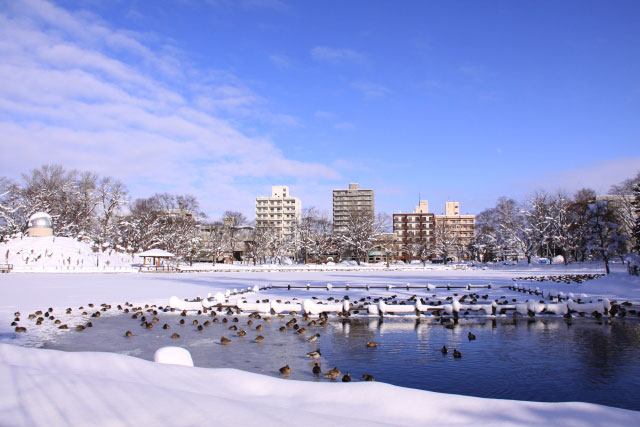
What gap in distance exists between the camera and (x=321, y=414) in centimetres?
399

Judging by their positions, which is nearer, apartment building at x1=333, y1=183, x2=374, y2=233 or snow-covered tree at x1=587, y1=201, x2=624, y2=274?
snow-covered tree at x1=587, y1=201, x2=624, y2=274

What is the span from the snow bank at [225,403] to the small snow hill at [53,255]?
1619 inches

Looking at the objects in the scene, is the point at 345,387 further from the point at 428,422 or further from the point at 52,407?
the point at 52,407

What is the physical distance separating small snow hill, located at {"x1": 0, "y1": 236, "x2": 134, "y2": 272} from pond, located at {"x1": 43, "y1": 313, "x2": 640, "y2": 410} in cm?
3564

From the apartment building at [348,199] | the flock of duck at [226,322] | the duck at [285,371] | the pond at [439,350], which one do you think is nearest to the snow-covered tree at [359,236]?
the flock of duck at [226,322]

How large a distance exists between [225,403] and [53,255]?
168 ft

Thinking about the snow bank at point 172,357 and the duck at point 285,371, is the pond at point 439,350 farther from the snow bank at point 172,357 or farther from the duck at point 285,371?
the snow bank at point 172,357

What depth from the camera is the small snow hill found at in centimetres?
4475

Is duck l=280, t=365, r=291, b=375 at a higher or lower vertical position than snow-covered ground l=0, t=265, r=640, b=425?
lower

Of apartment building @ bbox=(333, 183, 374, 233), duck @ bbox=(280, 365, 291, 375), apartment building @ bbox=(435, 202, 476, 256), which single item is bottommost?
duck @ bbox=(280, 365, 291, 375)

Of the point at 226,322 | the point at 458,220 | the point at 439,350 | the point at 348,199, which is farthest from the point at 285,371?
the point at 458,220

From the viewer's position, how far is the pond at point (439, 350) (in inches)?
264

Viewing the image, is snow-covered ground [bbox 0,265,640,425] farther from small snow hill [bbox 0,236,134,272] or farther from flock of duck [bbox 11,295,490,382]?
small snow hill [bbox 0,236,134,272]

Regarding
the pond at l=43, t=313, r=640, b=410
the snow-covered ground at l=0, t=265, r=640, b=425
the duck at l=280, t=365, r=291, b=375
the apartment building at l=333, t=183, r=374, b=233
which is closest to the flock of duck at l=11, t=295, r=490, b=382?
the duck at l=280, t=365, r=291, b=375
